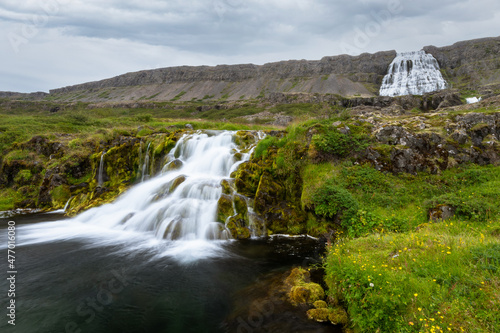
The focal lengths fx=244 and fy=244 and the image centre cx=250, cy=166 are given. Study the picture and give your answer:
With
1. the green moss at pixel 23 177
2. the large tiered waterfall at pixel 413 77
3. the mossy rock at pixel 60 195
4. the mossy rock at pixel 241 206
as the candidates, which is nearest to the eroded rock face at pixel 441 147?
the mossy rock at pixel 241 206

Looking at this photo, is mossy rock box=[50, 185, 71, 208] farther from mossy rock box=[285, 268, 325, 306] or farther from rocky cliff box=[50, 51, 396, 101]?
rocky cliff box=[50, 51, 396, 101]

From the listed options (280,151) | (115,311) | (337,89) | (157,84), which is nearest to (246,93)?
(337,89)

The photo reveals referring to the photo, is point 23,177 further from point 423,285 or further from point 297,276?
point 423,285

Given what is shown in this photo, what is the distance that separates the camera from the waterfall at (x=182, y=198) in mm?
11273

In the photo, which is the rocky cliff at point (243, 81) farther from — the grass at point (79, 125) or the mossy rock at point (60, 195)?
the mossy rock at point (60, 195)

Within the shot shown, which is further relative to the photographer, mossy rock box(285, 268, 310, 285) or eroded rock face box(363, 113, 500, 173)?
eroded rock face box(363, 113, 500, 173)

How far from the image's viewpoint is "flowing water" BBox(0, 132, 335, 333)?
19.6 ft

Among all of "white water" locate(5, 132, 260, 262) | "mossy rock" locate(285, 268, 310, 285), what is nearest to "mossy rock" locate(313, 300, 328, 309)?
"mossy rock" locate(285, 268, 310, 285)

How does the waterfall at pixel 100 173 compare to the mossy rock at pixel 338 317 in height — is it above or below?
above

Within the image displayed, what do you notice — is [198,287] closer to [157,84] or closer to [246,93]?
[246,93]

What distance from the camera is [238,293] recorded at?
22.7ft

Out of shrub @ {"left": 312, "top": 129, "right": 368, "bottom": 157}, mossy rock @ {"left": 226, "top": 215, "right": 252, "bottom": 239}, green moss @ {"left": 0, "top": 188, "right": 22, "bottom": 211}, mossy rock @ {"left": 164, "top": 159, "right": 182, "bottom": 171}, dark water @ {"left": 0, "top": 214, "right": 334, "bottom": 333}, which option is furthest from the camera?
green moss @ {"left": 0, "top": 188, "right": 22, "bottom": 211}

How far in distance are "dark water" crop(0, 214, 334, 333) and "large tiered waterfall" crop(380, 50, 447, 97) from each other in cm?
9974

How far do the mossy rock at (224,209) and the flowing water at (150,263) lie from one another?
0.94 ft
